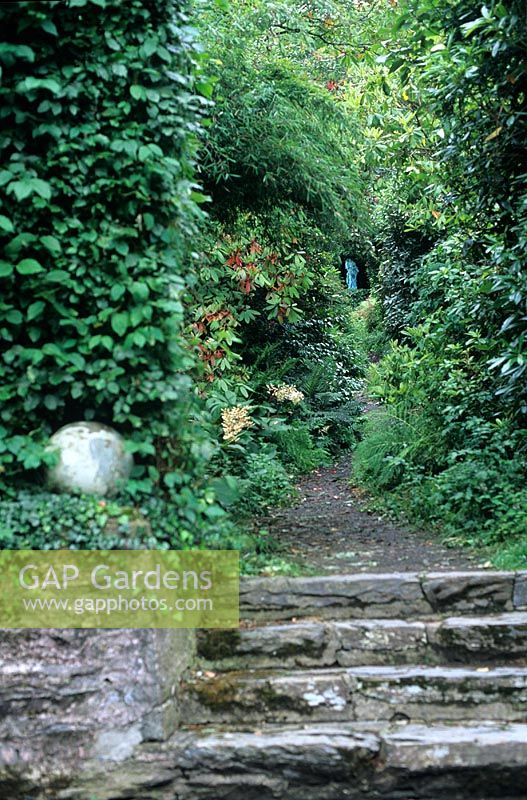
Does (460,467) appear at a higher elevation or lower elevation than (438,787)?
higher

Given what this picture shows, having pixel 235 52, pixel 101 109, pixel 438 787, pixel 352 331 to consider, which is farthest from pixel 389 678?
pixel 352 331

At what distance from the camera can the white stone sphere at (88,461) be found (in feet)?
12.0

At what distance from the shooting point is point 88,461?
366cm

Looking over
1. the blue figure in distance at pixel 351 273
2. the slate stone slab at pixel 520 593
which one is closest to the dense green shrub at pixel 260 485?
the slate stone slab at pixel 520 593

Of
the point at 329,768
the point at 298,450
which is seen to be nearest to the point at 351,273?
the point at 298,450

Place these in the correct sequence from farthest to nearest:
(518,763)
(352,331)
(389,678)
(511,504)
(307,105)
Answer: (352,331) < (307,105) < (511,504) < (389,678) < (518,763)

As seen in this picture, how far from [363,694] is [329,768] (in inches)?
15.7

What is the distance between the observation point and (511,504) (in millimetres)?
5035

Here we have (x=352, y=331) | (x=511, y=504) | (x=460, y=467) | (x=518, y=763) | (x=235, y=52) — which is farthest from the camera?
(x=352, y=331)

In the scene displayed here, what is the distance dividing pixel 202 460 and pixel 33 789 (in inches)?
65.0

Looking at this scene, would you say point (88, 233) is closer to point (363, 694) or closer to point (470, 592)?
point (363, 694)

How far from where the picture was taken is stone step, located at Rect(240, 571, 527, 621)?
159 inches

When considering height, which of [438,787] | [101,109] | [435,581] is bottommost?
[438,787]

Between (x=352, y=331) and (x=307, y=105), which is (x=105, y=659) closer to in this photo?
(x=307, y=105)
